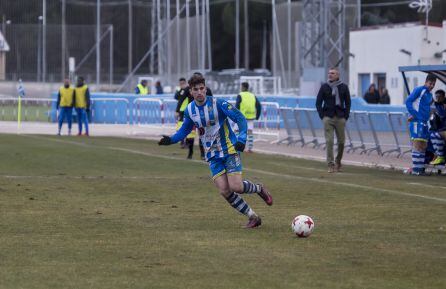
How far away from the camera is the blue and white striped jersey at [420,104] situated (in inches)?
762

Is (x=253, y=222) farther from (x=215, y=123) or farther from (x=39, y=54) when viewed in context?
(x=39, y=54)

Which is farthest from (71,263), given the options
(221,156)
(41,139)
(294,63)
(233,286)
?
(294,63)

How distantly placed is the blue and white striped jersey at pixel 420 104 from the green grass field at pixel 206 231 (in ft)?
3.88

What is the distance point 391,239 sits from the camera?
10570mm

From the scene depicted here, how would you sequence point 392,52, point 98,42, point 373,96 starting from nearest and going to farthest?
point 373,96
point 392,52
point 98,42

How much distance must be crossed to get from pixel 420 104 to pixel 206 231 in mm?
9314

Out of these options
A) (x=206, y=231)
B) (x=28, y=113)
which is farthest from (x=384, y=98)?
(x=206, y=231)

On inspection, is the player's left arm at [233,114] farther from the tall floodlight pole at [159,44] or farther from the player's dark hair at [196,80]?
the tall floodlight pole at [159,44]

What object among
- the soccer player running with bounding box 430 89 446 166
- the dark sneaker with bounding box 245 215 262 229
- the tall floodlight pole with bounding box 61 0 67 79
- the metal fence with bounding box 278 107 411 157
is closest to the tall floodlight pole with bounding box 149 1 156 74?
the tall floodlight pole with bounding box 61 0 67 79

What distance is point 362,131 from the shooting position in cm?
2530

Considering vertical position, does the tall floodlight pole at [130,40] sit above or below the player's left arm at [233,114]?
above

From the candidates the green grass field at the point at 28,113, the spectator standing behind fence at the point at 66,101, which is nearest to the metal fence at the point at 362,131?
the spectator standing behind fence at the point at 66,101

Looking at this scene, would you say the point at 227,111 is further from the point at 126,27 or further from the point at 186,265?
the point at 126,27

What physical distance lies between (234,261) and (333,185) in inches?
309
